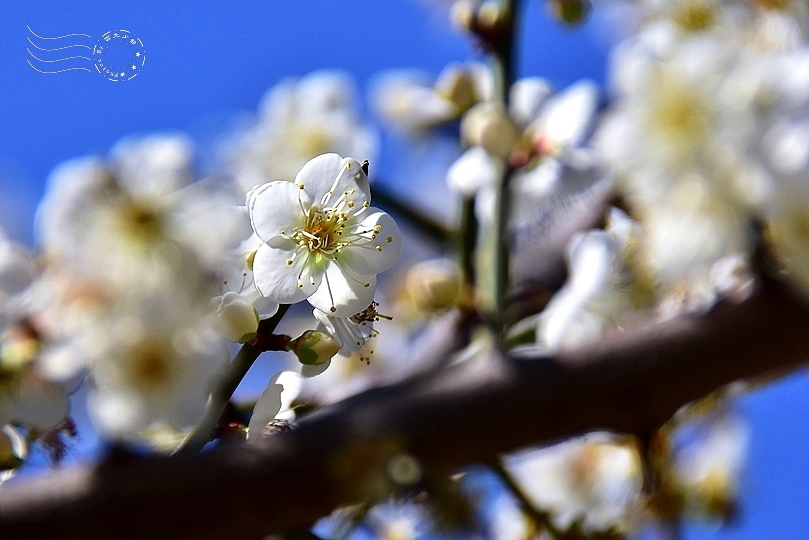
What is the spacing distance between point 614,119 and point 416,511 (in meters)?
0.32

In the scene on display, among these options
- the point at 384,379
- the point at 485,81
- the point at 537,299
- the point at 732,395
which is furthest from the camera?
the point at 485,81

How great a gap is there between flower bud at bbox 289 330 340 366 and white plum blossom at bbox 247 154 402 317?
47 mm

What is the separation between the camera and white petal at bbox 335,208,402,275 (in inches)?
23.5

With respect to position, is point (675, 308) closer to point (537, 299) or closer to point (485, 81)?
point (537, 299)

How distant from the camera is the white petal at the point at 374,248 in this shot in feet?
1.96

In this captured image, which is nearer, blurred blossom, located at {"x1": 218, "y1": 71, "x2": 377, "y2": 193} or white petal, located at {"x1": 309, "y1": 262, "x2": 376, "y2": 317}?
white petal, located at {"x1": 309, "y1": 262, "x2": 376, "y2": 317}

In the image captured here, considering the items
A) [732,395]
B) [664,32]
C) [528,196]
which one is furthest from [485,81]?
[732,395]

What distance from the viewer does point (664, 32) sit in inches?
32.9

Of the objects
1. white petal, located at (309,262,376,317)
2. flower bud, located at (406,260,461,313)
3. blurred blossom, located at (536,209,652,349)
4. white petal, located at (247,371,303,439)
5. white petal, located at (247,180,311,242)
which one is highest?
white petal, located at (247,180,311,242)

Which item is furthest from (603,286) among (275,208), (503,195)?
(275,208)

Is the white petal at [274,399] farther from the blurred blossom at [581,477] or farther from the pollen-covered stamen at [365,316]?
the blurred blossom at [581,477]

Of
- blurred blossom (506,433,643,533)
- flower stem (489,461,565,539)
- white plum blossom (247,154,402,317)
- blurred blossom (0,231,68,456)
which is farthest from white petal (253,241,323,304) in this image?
blurred blossom (506,433,643,533)

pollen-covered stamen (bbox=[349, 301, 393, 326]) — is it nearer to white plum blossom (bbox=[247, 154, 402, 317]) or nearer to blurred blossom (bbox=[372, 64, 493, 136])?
white plum blossom (bbox=[247, 154, 402, 317])

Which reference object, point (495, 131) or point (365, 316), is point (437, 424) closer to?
point (365, 316)
